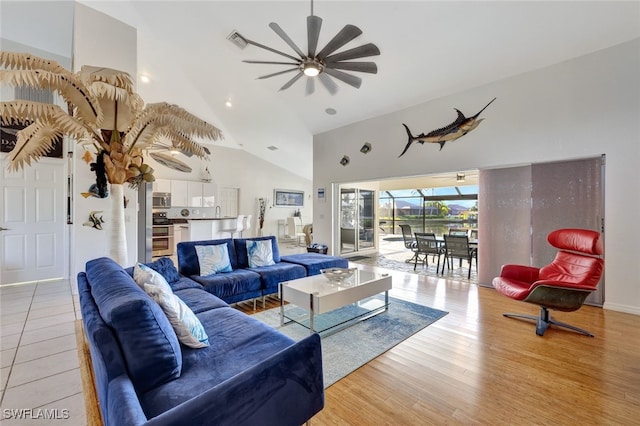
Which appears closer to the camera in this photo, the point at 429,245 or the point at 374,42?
the point at 374,42

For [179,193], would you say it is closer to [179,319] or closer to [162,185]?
[162,185]

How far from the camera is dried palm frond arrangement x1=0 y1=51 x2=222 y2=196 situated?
6.70ft

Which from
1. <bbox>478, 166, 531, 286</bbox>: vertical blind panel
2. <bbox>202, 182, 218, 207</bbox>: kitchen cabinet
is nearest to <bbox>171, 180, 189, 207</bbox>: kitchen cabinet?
<bbox>202, 182, 218, 207</bbox>: kitchen cabinet

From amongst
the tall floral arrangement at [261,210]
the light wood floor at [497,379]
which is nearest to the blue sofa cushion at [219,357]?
the light wood floor at [497,379]

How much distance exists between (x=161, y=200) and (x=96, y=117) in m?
5.77

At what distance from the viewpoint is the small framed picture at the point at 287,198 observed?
10.5 metres

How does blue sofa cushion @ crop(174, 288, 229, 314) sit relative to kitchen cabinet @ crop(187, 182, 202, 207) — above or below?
below

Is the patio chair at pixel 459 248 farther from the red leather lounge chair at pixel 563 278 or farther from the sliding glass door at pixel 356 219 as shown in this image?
the sliding glass door at pixel 356 219

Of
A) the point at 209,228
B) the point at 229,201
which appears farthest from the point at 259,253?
the point at 229,201

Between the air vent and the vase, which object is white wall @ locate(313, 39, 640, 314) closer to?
the air vent

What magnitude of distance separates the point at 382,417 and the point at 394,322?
4.67ft

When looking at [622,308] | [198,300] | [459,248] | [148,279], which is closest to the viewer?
[148,279]

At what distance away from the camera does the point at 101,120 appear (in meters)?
2.32

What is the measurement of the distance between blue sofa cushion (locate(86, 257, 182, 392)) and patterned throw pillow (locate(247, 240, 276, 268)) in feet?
7.89
